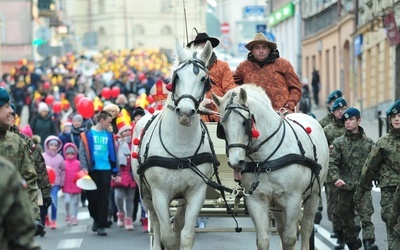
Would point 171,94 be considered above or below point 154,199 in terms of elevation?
above

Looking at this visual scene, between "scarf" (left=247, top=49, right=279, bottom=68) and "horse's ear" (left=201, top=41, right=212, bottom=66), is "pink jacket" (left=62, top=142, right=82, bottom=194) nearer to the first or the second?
"scarf" (left=247, top=49, right=279, bottom=68)

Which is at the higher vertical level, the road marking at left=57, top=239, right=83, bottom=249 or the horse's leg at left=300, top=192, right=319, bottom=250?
the horse's leg at left=300, top=192, right=319, bottom=250

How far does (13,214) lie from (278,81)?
24.7 feet

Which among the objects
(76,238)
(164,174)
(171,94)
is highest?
(171,94)

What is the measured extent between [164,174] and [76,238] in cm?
666

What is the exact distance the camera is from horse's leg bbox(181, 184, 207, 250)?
11.5 metres

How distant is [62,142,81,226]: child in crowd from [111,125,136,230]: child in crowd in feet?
2.76

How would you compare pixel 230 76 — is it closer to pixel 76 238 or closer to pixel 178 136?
pixel 178 136

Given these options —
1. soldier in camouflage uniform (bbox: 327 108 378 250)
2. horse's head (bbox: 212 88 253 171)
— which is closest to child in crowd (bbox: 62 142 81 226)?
soldier in camouflage uniform (bbox: 327 108 378 250)

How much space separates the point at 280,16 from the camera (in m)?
79.1

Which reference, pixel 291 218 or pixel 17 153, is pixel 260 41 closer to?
pixel 291 218

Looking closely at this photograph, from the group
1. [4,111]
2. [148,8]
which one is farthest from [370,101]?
[148,8]

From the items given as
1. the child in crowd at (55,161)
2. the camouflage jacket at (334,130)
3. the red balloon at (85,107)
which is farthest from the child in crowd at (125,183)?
the camouflage jacket at (334,130)

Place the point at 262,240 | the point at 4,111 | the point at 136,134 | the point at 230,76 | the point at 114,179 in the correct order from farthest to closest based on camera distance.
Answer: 1. the point at 114,179
2. the point at 136,134
3. the point at 230,76
4. the point at 262,240
5. the point at 4,111
